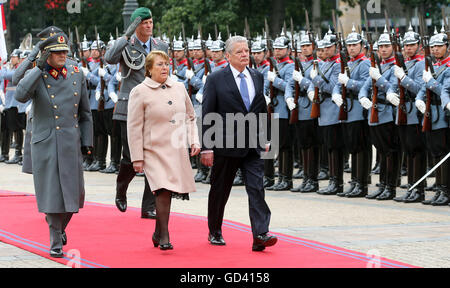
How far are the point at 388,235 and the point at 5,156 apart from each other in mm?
13109

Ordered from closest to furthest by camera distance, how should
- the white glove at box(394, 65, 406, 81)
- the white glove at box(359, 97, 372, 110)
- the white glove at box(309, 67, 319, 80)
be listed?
the white glove at box(394, 65, 406, 81) < the white glove at box(359, 97, 372, 110) < the white glove at box(309, 67, 319, 80)

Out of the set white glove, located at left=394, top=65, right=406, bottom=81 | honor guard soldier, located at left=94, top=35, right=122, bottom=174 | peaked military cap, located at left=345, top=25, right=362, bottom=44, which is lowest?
honor guard soldier, located at left=94, top=35, right=122, bottom=174

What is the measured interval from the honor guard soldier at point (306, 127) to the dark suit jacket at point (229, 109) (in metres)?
5.51

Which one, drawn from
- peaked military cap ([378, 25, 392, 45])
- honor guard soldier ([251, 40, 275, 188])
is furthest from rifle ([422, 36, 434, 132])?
honor guard soldier ([251, 40, 275, 188])

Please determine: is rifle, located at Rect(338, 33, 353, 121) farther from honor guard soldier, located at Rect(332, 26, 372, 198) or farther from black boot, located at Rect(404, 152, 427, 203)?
black boot, located at Rect(404, 152, 427, 203)

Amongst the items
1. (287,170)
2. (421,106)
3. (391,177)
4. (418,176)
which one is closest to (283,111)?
(287,170)

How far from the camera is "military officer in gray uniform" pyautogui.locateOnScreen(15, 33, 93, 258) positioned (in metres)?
9.04

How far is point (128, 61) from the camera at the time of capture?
38.2 feet

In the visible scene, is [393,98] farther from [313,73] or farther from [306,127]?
[306,127]

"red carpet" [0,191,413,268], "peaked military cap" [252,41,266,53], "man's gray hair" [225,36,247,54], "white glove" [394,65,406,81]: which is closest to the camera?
"red carpet" [0,191,413,268]

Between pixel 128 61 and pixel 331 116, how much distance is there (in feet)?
12.8

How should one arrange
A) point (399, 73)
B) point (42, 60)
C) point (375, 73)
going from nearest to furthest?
point (42, 60) → point (399, 73) → point (375, 73)

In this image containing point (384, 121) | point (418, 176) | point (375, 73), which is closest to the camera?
point (418, 176)

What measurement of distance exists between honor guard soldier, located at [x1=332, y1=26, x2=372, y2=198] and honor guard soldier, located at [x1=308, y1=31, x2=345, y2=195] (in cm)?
23
